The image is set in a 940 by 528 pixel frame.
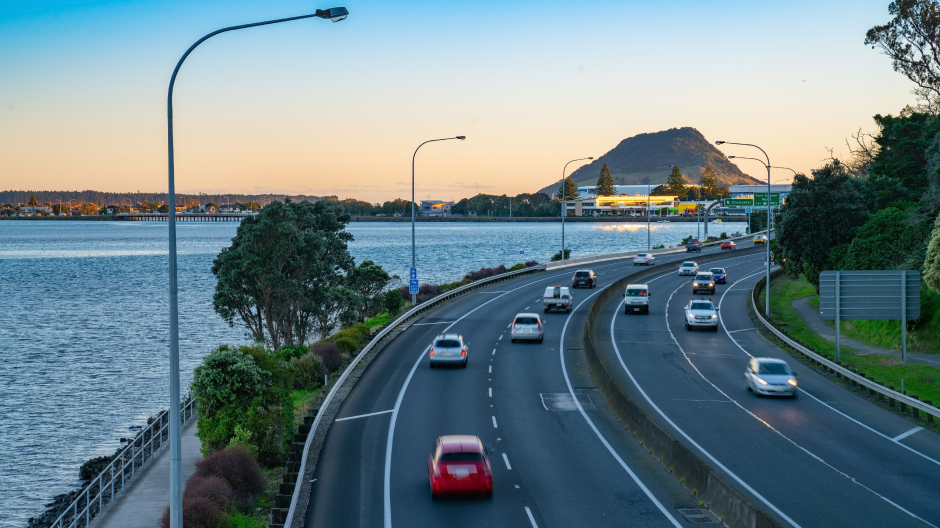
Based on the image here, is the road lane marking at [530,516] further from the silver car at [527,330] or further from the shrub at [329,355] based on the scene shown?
the silver car at [527,330]

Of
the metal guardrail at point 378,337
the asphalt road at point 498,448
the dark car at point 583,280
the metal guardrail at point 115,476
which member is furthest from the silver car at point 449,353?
the dark car at point 583,280

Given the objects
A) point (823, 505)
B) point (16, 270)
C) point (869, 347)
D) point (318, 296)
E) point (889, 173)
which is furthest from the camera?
point (16, 270)

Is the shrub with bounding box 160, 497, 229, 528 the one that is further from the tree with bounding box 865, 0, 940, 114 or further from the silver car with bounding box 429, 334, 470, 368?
the tree with bounding box 865, 0, 940, 114

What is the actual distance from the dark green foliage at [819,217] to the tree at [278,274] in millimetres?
33098

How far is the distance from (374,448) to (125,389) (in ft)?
97.3

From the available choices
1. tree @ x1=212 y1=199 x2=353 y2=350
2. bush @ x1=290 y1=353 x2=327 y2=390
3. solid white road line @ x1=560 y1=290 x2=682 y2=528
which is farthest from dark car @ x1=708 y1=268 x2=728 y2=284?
bush @ x1=290 y1=353 x2=327 y2=390

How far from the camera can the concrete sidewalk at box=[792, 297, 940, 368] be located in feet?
128

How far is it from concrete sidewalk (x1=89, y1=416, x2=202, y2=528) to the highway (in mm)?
4852

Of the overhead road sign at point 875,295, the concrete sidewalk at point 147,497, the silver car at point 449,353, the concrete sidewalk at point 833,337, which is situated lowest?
the concrete sidewalk at point 147,497

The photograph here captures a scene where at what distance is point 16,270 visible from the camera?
14425 centimetres

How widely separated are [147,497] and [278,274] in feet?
92.1

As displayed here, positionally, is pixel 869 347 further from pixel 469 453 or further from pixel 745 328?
pixel 469 453

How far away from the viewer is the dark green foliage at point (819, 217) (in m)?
55.8

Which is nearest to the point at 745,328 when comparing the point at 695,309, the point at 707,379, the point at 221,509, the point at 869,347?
the point at 695,309
